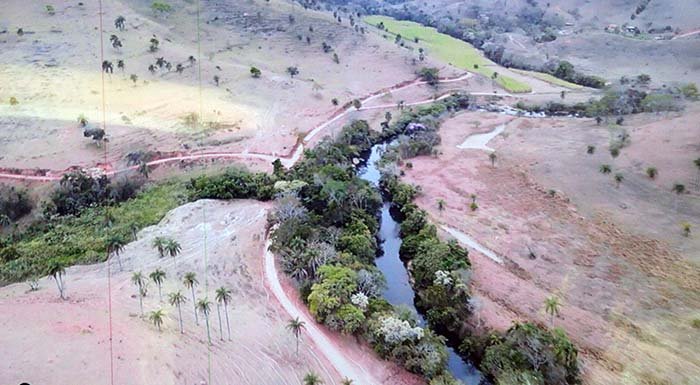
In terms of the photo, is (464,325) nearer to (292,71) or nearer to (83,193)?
(83,193)

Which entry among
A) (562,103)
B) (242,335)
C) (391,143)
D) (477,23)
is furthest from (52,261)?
(477,23)

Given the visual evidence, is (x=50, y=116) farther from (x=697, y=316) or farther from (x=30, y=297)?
(x=697, y=316)

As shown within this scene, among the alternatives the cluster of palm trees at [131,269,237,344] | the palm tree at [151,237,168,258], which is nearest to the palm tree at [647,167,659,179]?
the cluster of palm trees at [131,269,237,344]

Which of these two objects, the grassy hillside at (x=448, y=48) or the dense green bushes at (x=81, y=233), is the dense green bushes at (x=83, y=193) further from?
the grassy hillside at (x=448, y=48)

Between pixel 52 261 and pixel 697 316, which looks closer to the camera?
pixel 697 316

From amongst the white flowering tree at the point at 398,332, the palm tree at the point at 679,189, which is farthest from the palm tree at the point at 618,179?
the white flowering tree at the point at 398,332

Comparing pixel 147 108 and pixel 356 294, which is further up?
pixel 356 294

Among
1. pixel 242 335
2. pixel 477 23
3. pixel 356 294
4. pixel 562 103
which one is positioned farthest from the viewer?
pixel 477 23
